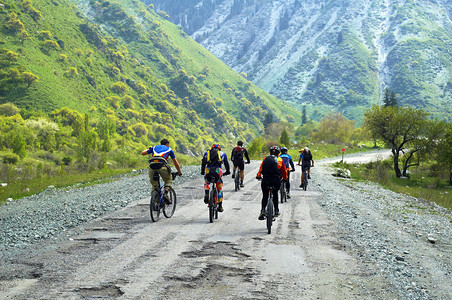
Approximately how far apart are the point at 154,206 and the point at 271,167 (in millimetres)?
3637

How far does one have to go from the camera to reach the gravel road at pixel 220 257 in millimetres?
5750

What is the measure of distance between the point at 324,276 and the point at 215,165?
5391 mm

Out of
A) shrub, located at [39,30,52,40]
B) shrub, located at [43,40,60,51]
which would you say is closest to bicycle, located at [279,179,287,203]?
shrub, located at [43,40,60,51]

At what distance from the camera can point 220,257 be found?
290 inches

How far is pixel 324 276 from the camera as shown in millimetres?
6453

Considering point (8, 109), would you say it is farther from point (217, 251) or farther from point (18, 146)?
point (217, 251)

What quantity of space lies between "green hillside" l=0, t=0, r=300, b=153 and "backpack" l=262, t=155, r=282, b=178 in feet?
259

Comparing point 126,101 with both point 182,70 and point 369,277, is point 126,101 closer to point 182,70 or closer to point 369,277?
point 182,70

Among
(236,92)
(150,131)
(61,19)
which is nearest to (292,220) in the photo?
(150,131)

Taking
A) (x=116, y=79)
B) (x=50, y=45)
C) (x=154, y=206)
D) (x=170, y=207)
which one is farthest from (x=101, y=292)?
(x=116, y=79)

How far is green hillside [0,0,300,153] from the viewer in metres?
90.1

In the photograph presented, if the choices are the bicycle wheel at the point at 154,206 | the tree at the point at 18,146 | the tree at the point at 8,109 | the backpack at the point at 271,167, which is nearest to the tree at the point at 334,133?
the tree at the point at 18,146

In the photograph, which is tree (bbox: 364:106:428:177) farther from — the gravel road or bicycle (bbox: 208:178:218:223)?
bicycle (bbox: 208:178:218:223)

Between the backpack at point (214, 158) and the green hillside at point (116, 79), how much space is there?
77.1 m
